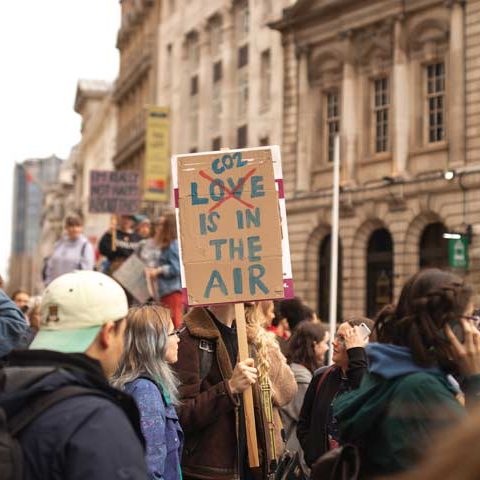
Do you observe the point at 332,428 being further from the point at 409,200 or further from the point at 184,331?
the point at 409,200

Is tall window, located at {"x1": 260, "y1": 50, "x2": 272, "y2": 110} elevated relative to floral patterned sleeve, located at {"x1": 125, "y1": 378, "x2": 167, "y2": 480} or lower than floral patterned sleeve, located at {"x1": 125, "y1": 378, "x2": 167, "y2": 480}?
elevated

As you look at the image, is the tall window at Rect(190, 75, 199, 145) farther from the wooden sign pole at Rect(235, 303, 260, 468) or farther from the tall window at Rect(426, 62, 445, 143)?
the wooden sign pole at Rect(235, 303, 260, 468)

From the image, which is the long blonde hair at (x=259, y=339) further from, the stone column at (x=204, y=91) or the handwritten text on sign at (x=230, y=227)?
the stone column at (x=204, y=91)

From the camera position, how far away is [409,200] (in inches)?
1426

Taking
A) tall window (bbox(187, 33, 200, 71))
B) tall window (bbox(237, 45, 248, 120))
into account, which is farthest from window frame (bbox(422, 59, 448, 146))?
tall window (bbox(187, 33, 200, 71))

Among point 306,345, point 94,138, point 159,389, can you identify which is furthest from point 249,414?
point 94,138

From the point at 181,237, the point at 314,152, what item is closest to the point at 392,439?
the point at 181,237

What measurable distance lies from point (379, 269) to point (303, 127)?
22.1 ft

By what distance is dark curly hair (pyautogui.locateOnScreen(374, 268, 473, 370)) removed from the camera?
3.97 m

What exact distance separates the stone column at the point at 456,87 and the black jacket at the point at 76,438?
104ft

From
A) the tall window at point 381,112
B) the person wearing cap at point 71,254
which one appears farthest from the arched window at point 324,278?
the person wearing cap at point 71,254

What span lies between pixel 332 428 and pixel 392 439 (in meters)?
2.87

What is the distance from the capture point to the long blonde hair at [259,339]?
6.92 m

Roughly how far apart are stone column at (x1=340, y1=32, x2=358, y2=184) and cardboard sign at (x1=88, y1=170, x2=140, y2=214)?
52.7 ft
